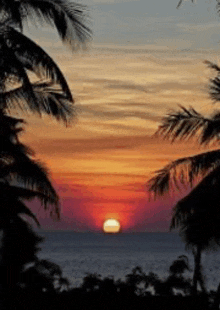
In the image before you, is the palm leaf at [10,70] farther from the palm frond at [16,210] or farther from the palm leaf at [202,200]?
the palm leaf at [202,200]

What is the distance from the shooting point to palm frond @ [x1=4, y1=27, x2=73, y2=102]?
46.6 feet

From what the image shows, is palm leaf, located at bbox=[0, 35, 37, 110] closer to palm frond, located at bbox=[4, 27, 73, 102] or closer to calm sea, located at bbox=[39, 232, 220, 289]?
palm frond, located at bbox=[4, 27, 73, 102]

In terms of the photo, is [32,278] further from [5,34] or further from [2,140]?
A: [5,34]

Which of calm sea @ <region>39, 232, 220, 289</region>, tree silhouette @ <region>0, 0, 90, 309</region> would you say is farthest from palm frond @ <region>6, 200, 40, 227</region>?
calm sea @ <region>39, 232, 220, 289</region>

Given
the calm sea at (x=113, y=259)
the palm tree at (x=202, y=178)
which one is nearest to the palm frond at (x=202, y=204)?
the palm tree at (x=202, y=178)

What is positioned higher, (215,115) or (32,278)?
(215,115)

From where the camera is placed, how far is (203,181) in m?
18.4

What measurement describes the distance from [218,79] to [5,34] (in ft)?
19.7

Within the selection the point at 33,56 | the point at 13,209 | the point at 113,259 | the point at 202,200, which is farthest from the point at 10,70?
the point at 113,259

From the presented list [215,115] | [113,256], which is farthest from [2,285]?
[113,256]

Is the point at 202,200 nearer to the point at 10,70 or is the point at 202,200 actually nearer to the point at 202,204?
the point at 202,204

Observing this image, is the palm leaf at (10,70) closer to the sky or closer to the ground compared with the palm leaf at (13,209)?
closer to the sky

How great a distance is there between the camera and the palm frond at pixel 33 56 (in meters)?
14.2

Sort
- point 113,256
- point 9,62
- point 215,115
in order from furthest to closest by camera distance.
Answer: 1. point 113,256
2. point 215,115
3. point 9,62
